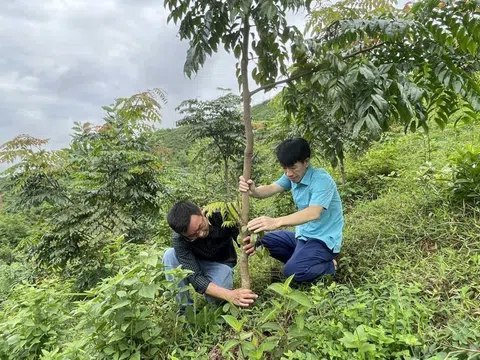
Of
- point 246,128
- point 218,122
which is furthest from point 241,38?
point 218,122

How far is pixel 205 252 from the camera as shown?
2834mm

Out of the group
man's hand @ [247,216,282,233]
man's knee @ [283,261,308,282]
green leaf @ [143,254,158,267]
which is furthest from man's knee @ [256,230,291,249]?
green leaf @ [143,254,158,267]

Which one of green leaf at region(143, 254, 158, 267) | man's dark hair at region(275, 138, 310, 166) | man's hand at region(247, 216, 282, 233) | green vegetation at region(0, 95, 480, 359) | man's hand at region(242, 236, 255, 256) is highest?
man's dark hair at region(275, 138, 310, 166)

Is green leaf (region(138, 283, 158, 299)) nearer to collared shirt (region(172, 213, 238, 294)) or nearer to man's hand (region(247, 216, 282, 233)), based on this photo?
collared shirt (region(172, 213, 238, 294))

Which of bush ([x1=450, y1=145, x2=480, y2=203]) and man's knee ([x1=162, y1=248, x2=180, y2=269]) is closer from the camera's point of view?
man's knee ([x1=162, y1=248, x2=180, y2=269])

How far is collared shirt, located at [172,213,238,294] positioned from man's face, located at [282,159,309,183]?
0.61 metres

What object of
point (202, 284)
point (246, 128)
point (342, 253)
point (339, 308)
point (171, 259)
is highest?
point (246, 128)

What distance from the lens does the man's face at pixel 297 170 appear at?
8.39 ft

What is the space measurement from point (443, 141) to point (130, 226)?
467 cm

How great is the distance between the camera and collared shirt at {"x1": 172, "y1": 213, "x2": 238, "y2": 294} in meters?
2.49

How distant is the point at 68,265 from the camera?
455cm

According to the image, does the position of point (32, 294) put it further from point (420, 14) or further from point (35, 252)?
point (420, 14)

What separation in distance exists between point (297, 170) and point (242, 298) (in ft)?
3.15

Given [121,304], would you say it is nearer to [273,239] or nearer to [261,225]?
[261,225]
